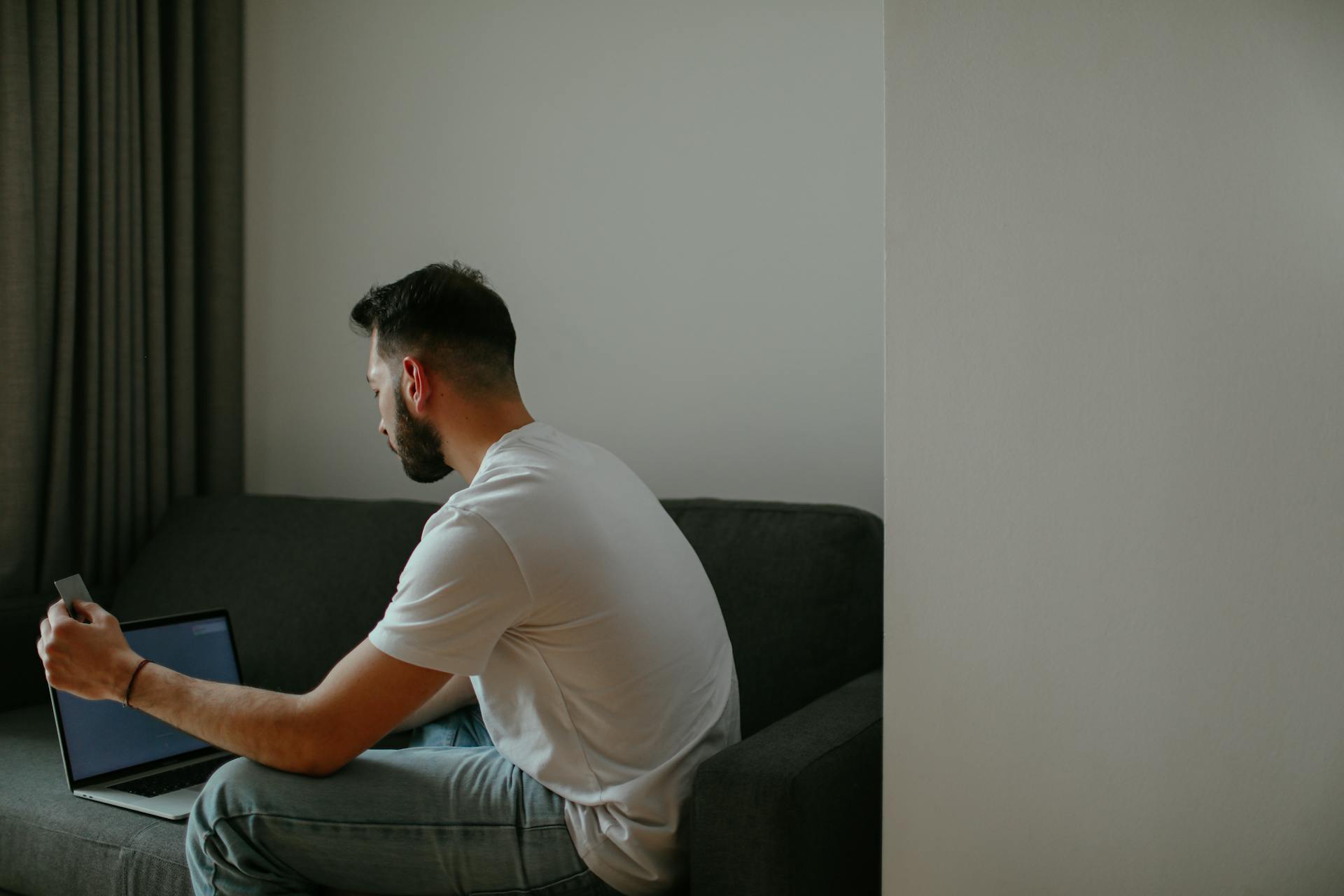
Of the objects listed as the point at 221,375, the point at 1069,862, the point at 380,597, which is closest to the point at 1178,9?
the point at 1069,862

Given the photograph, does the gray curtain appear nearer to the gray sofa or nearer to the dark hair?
the gray sofa

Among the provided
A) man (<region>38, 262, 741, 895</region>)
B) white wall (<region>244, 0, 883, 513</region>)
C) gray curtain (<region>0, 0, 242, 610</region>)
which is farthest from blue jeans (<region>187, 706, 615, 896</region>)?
gray curtain (<region>0, 0, 242, 610</region>)

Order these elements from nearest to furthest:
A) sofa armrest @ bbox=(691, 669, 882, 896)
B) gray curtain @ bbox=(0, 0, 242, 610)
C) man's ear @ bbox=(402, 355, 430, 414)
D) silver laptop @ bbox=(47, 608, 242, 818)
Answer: sofa armrest @ bbox=(691, 669, 882, 896) < man's ear @ bbox=(402, 355, 430, 414) < silver laptop @ bbox=(47, 608, 242, 818) < gray curtain @ bbox=(0, 0, 242, 610)

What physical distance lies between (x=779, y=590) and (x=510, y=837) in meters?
0.69

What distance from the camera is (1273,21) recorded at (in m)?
1.03

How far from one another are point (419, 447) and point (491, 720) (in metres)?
0.42

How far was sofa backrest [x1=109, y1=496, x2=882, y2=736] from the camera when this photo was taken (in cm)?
171

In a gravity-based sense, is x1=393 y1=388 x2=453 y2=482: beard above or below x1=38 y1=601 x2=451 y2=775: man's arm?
above

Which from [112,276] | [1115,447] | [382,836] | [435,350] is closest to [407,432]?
[435,350]

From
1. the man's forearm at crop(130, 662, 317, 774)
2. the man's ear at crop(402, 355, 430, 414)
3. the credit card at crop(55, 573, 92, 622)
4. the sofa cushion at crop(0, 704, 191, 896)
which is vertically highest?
the man's ear at crop(402, 355, 430, 414)

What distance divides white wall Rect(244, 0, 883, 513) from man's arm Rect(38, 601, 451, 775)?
1128 millimetres

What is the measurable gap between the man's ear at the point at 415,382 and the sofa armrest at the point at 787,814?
2.05ft

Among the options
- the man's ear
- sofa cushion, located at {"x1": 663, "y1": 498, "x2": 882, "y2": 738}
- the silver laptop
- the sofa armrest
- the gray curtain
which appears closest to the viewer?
the sofa armrest

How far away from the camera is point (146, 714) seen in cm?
155
